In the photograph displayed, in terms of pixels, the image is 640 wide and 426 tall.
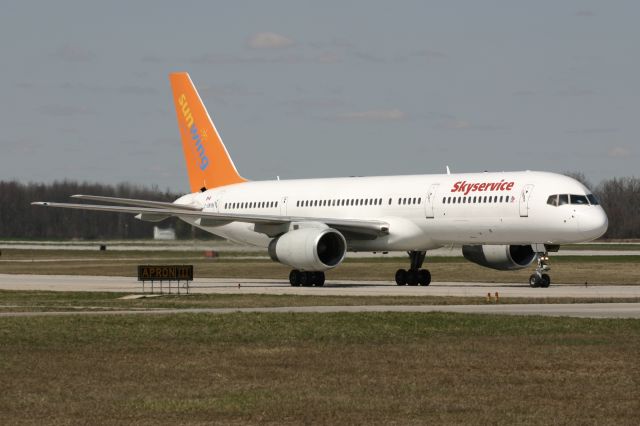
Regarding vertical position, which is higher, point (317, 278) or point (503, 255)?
point (503, 255)

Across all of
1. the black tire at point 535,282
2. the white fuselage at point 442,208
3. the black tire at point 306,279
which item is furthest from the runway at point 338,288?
the white fuselage at point 442,208

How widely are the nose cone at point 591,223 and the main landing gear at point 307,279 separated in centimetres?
1064

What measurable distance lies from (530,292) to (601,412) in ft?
92.0

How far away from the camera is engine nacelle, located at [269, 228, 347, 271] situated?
50.4 meters

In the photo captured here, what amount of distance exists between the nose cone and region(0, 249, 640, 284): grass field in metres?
6.87

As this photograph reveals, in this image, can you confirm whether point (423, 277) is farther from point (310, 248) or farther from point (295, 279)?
point (310, 248)

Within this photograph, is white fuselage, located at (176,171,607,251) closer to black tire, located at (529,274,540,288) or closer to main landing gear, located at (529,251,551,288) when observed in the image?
main landing gear, located at (529,251,551,288)

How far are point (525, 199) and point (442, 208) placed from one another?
12.1ft

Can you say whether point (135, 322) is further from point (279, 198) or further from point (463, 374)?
point (279, 198)

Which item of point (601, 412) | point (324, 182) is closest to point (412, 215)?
point (324, 182)

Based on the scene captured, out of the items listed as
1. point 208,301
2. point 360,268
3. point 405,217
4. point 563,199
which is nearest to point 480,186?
point 563,199

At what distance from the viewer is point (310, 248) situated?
50312 mm

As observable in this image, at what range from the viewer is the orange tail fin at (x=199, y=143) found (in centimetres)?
6406

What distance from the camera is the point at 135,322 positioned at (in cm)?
2969
